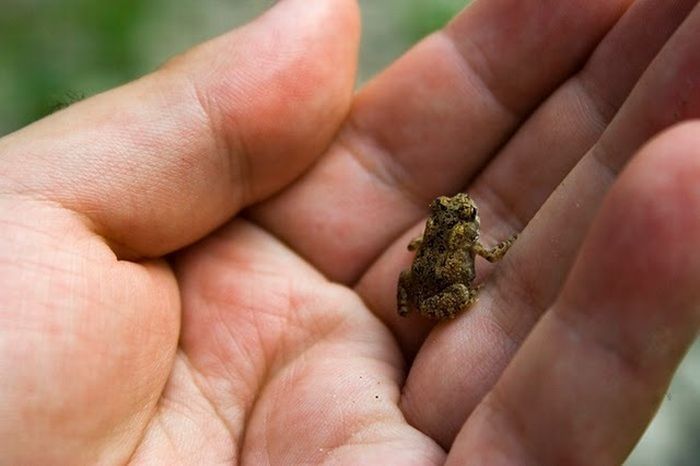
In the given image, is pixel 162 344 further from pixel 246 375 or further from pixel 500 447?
pixel 500 447

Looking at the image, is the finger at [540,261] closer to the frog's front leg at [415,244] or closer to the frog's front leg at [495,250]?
the frog's front leg at [495,250]

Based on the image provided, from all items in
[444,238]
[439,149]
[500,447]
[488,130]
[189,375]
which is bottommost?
[189,375]

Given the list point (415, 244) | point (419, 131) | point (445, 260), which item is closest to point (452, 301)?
point (445, 260)

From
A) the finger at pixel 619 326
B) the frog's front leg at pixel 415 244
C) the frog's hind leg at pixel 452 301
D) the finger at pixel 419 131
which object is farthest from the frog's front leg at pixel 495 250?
the finger at pixel 619 326

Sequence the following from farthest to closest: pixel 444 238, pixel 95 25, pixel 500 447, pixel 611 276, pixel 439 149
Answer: pixel 95 25 → pixel 439 149 → pixel 444 238 → pixel 500 447 → pixel 611 276

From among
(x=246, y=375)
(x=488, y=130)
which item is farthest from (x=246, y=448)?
(x=488, y=130)

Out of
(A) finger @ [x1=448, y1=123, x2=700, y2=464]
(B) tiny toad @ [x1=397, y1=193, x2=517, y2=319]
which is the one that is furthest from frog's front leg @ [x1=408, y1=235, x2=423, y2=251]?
(A) finger @ [x1=448, y1=123, x2=700, y2=464]

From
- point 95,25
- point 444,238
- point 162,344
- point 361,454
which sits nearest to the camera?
point 361,454
